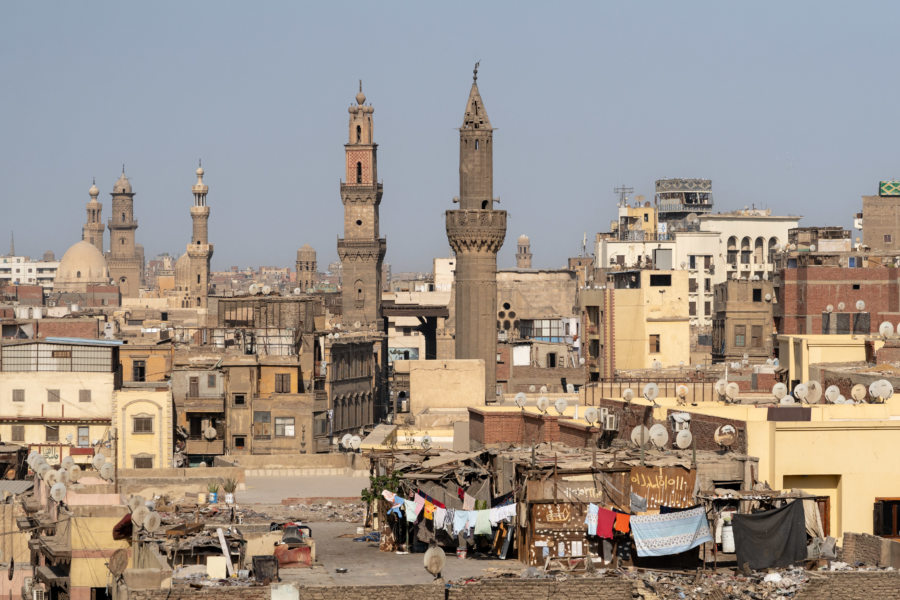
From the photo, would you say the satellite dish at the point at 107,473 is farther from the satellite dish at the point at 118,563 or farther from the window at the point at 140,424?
the window at the point at 140,424

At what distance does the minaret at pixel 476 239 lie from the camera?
78.9m

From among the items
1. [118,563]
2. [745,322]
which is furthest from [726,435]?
[745,322]

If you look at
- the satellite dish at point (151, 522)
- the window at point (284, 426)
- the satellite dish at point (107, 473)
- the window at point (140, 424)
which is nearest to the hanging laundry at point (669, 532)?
the satellite dish at point (151, 522)

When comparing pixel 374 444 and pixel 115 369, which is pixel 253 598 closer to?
pixel 374 444

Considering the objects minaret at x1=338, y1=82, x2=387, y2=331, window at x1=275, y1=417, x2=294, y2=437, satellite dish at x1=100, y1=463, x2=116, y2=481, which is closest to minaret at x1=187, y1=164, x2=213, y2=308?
minaret at x1=338, y1=82, x2=387, y2=331

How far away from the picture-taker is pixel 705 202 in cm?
12044

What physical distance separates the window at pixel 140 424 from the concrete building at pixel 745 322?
2767 centimetres

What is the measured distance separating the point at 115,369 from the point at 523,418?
20351 millimetres

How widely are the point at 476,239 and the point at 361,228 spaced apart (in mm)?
31278

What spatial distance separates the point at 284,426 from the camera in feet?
214

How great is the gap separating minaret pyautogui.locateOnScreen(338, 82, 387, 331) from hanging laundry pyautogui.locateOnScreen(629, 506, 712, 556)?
3160 inches

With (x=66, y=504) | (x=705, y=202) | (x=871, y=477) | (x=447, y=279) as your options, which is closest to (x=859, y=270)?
(x=871, y=477)

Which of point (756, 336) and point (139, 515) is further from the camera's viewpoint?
point (756, 336)

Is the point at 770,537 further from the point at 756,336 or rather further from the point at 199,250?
the point at 199,250
